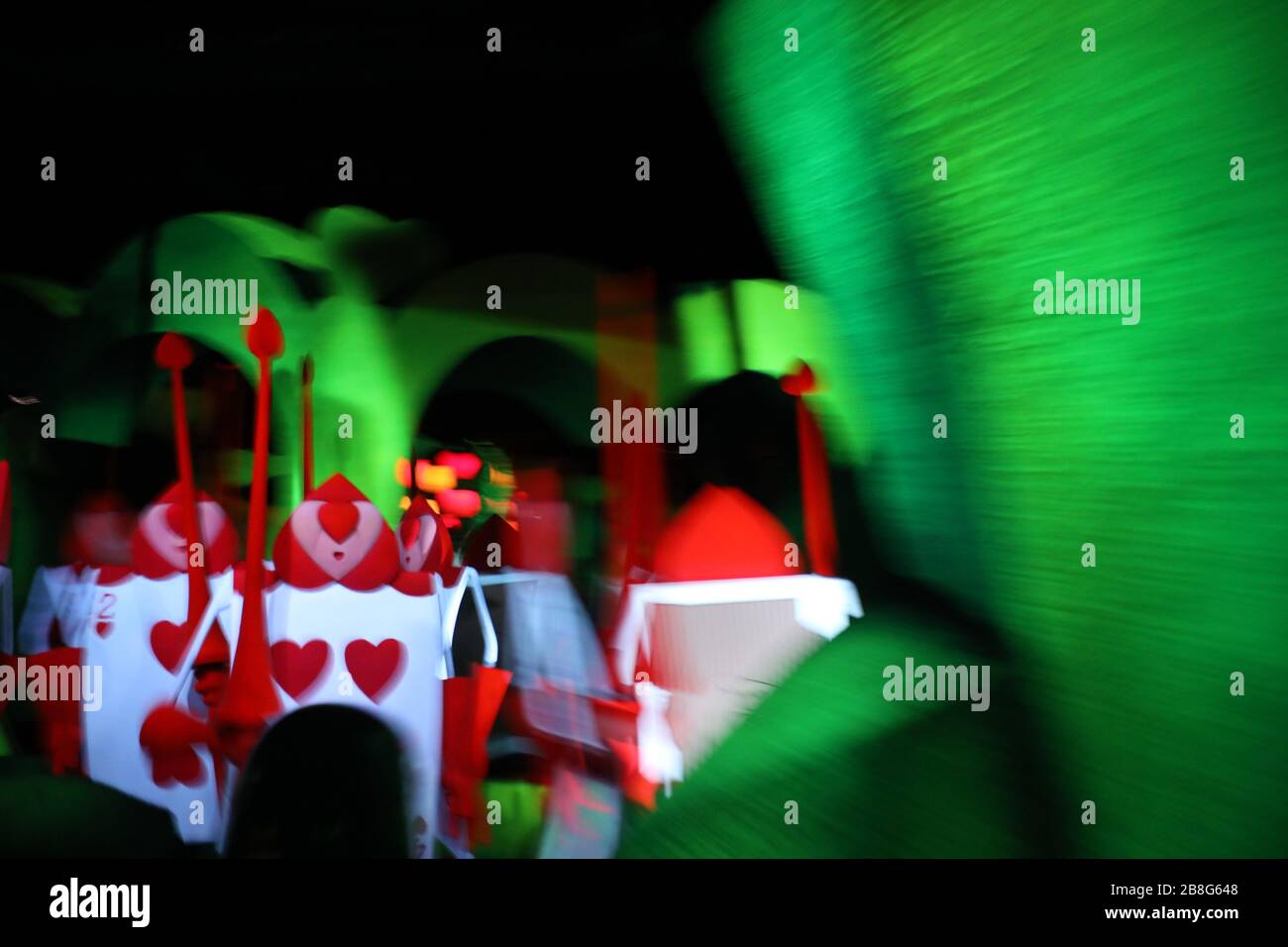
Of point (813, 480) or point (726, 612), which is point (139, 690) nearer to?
point (726, 612)

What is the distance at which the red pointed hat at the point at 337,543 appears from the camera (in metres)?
2.35

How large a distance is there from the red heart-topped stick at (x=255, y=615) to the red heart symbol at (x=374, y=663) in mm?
218

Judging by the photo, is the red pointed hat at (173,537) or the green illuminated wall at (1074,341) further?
Answer: the red pointed hat at (173,537)

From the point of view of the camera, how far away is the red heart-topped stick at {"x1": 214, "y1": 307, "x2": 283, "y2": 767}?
7.75 ft

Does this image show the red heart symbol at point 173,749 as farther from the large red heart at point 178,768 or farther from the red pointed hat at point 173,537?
the red pointed hat at point 173,537

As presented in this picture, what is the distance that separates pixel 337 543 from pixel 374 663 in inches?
12.8

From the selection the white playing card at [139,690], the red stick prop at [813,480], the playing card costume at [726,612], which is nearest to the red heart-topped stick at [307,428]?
the white playing card at [139,690]

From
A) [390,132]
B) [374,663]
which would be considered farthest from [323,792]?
[390,132]

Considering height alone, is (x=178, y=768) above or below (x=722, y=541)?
below

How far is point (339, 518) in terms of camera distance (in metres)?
2.35

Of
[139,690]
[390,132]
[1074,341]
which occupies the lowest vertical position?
[139,690]
